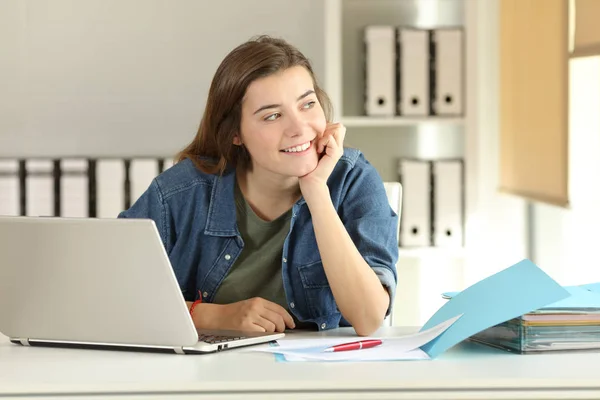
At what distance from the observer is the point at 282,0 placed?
139 inches

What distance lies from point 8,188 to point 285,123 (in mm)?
1714

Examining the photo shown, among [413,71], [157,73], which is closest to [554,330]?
[413,71]

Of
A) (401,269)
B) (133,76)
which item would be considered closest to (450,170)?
(401,269)

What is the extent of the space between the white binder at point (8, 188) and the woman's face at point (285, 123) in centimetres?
162

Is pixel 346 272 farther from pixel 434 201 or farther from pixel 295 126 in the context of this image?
pixel 434 201

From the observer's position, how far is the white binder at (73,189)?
128 inches

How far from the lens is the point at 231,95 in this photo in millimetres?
1901

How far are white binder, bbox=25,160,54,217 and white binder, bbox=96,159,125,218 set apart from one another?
6.2 inches

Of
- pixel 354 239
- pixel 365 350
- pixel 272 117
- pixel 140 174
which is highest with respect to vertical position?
pixel 272 117

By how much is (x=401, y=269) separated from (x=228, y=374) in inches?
87.3

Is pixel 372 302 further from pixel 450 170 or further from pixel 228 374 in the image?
pixel 450 170

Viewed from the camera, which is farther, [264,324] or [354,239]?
[354,239]

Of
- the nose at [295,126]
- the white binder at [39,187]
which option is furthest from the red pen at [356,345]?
the white binder at [39,187]

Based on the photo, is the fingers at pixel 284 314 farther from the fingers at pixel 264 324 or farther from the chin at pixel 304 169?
the chin at pixel 304 169
